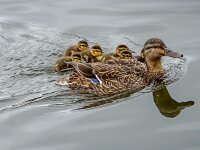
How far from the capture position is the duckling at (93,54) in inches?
332

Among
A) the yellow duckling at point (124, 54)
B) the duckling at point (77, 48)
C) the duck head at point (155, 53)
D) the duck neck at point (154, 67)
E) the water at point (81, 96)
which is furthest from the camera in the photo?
the duckling at point (77, 48)

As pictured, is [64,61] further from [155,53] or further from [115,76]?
[155,53]

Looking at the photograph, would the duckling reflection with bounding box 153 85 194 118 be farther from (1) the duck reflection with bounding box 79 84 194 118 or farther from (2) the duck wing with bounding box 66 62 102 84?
(2) the duck wing with bounding box 66 62 102 84

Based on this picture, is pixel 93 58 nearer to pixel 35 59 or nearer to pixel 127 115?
pixel 35 59

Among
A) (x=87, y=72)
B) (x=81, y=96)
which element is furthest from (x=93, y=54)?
(x=81, y=96)

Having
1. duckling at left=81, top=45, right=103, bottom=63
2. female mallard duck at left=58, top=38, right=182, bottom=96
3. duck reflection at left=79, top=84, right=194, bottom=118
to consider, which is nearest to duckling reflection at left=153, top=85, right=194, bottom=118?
duck reflection at left=79, top=84, right=194, bottom=118

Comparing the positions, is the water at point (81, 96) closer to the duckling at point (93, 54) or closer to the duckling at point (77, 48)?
the duckling at point (77, 48)

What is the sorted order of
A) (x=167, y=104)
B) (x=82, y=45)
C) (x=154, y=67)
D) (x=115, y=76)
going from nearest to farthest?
(x=167, y=104) → (x=115, y=76) → (x=154, y=67) → (x=82, y=45)

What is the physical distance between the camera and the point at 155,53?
8133 mm

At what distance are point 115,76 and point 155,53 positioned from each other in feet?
2.16

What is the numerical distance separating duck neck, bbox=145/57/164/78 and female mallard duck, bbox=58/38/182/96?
0.04 meters

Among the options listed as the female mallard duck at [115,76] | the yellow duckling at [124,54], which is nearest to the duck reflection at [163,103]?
the female mallard duck at [115,76]

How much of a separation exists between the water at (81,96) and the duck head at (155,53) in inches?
14.9

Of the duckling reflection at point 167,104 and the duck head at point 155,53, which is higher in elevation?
the duck head at point 155,53
